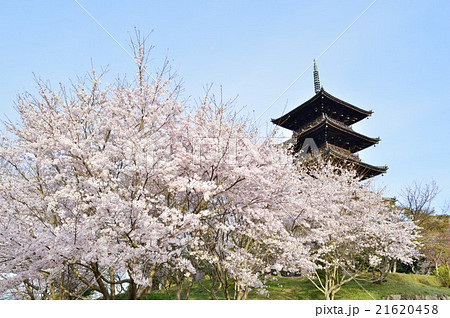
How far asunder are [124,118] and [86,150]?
1348 millimetres

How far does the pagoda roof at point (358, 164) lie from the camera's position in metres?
20.6

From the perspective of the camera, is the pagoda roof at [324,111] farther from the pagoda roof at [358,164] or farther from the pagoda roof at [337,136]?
the pagoda roof at [358,164]

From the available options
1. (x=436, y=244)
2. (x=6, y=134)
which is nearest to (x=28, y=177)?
(x=6, y=134)

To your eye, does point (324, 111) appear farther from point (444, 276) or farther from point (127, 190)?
point (127, 190)

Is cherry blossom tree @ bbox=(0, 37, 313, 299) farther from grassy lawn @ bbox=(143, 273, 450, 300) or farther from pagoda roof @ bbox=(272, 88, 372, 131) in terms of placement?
pagoda roof @ bbox=(272, 88, 372, 131)

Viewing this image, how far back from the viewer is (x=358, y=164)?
21344mm

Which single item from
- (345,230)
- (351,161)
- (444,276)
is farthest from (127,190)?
(351,161)

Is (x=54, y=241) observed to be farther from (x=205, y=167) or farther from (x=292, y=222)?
(x=292, y=222)

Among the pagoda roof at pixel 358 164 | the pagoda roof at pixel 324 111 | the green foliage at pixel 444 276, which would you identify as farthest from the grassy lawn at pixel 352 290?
the pagoda roof at pixel 324 111

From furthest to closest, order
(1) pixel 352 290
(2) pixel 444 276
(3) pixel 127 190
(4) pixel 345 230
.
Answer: (2) pixel 444 276 → (1) pixel 352 290 → (4) pixel 345 230 → (3) pixel 127 190

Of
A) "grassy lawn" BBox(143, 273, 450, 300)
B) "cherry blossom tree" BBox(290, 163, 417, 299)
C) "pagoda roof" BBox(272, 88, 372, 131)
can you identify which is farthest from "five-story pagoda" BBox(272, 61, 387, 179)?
"grassy lawn" BBox(143, 273, 450, 300)

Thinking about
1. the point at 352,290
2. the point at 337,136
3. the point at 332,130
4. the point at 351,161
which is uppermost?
the point at 332,130

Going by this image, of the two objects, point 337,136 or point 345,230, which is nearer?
point 345,230

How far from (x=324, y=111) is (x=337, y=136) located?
2.65m
